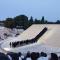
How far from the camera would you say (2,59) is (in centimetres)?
167

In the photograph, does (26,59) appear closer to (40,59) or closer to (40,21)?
(40,59)

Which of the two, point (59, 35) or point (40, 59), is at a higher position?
point (40, 59)

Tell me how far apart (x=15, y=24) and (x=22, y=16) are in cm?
434

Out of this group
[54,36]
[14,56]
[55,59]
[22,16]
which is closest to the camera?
[55,59]

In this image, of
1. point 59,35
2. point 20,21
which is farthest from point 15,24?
point 59,35

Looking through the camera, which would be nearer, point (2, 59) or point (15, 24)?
point (2, 59)

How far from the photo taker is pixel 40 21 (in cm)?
2873

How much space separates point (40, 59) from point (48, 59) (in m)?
0.06

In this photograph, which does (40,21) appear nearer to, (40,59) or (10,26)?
(10,26)

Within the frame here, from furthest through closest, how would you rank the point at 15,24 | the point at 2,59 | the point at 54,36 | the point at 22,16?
the point at 22,16
the point at 15,24
the point at 54,36
the point at 2,59

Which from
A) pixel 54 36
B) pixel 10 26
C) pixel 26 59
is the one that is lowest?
pixel 10 26

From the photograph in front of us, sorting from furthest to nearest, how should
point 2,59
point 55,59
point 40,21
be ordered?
point 40,21, point 55,59, point 2,59

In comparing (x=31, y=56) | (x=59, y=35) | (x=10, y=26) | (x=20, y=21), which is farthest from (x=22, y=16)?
(x=31, y=56)

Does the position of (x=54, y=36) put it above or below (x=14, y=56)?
below
